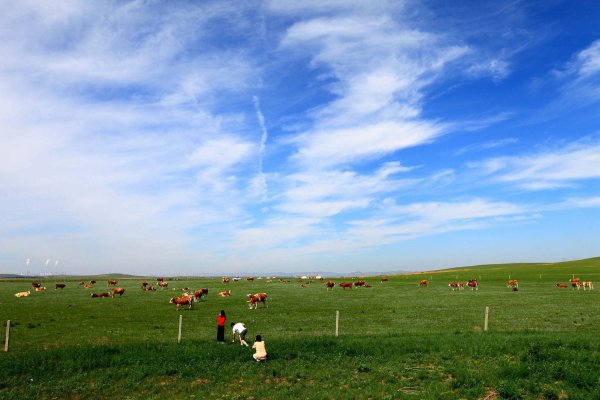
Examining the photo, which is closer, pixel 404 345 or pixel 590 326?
pixel 404 345

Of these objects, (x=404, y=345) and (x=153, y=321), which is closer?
(x=404, y=345)

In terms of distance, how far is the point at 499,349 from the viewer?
832 inches

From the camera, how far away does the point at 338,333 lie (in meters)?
27.6

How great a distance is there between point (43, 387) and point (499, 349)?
2198 centimetres

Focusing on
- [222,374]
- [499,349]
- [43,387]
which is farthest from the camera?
[499,349]

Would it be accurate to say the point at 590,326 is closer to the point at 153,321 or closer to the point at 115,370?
the point at 115,370

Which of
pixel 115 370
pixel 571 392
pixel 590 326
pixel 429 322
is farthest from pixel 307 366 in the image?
pixel 590 326

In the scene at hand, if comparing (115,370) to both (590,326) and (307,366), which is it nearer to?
(307,366)

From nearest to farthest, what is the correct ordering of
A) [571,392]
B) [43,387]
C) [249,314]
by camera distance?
[571,392] → [43,387] → [249,314]

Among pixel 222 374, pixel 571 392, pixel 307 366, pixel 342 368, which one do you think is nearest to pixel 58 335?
pixel 222 374

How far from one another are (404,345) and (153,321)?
23.1 metres

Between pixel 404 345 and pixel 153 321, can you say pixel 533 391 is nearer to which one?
pixel 404 345

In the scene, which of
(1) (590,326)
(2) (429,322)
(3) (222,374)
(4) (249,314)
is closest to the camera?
(3) (222,374)

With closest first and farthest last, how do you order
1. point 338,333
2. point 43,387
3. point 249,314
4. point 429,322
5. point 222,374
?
point 43,387 → point 222,374 → point 338,333 → point 429,322 → point 249,314
